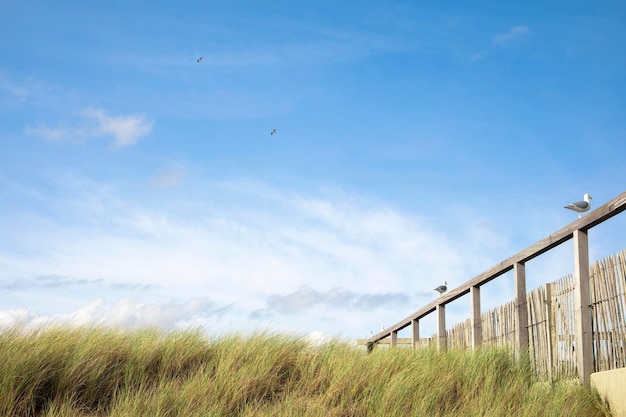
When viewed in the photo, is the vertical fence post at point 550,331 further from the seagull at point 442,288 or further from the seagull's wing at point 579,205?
the seagull at point 442,288

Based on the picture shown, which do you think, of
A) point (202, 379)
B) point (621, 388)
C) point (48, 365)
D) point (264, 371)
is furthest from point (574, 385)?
point (48, 365)

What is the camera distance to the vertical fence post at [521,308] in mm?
8195

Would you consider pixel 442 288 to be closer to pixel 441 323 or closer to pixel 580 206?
pixel 441 323

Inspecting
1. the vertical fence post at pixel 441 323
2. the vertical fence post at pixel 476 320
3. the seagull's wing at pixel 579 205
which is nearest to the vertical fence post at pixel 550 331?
the vertical fence post at pixel 476 320

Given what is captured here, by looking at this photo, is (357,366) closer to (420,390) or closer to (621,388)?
(420,390)

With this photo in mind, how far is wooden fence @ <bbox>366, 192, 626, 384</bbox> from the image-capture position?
6.37 m

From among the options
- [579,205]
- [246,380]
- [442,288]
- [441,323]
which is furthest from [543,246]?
[442,288]

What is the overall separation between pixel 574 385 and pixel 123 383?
464 cm

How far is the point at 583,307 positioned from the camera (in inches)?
266

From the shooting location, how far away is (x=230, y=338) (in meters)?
8.18

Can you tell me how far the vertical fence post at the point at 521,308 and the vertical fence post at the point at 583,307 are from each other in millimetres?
1301

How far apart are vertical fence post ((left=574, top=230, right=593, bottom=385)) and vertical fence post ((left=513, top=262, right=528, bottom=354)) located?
1301 millimetres

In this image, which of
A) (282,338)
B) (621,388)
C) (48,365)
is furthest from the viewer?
(282,338)

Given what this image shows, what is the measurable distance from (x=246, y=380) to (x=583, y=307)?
11.4ft
